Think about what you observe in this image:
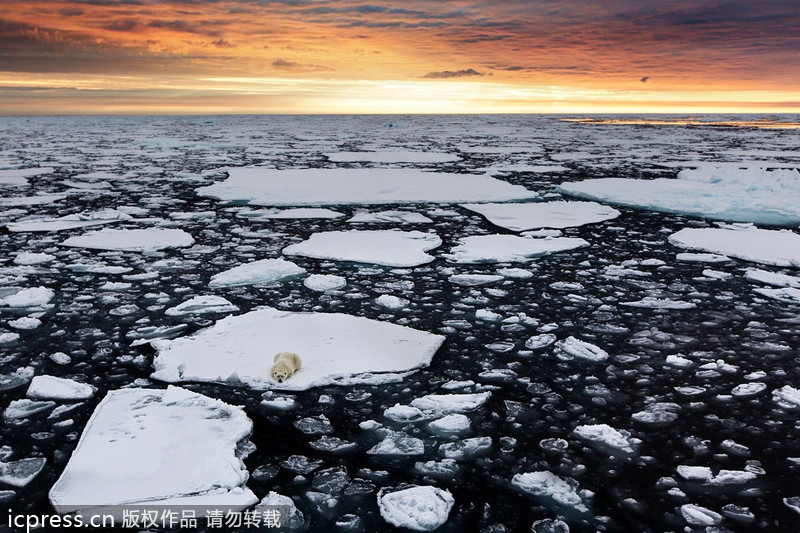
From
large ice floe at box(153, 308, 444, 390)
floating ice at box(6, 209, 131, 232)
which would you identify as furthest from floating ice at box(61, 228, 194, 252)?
large ice floe at box(153, 308, 444, 390)

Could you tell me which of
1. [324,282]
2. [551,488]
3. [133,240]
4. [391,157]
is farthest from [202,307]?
[391,157]

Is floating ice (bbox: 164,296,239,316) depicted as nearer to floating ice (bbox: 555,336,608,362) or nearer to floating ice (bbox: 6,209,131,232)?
floating ice (bbox: 555,336,608,362)

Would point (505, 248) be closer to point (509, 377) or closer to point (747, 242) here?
point (747, 242)

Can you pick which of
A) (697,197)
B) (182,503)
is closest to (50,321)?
(182,503)

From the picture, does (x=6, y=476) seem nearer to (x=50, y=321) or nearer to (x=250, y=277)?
(x=50, y=321)

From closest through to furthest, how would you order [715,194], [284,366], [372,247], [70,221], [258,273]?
[284,366] → [258,273] → [372,247] → [70,221] → [715,194]

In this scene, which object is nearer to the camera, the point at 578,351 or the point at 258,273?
the point at 578,351

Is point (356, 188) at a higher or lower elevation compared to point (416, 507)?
higher
